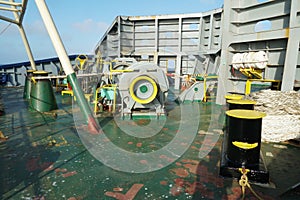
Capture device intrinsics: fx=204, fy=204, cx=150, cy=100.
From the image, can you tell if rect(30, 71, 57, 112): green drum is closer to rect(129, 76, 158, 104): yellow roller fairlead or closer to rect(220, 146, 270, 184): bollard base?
rect(129, 76, 158, 104): yellow roller fairlead

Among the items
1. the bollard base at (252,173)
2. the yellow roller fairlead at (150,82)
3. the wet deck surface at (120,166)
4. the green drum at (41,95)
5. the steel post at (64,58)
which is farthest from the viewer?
the green drum at (41,95)

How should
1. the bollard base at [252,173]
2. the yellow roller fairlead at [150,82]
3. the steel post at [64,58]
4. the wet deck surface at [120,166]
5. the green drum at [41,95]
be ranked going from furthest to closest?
1. the green drum at [41,95]
2. the yellow roller fairlead at [150,82]
3. the steel post at [64,58]
4. the bollard base at [252,173]
5. the wet deck surface at [120,166]

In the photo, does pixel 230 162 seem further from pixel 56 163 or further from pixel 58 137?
pixel 58 137

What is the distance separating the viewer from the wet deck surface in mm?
2523

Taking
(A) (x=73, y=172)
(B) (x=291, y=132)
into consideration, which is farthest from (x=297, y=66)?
(A) (x=73, y=172)

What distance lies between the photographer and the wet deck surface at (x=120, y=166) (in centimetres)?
252

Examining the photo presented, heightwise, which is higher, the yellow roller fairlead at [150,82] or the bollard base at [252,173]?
the yellow roller fairlead at [150,82]

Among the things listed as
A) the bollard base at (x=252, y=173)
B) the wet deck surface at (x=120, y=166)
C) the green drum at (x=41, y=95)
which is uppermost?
the green drum at (x=41, y=95)

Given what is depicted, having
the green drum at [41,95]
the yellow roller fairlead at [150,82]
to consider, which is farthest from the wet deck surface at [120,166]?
the green drum at [41,95]

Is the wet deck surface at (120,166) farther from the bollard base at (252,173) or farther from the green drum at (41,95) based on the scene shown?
the green drum at (41,95)

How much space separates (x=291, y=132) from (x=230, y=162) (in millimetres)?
2299

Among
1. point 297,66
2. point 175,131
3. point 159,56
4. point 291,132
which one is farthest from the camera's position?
point 159,56

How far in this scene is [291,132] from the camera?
4.30m

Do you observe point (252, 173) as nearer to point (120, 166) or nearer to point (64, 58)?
point (120, 166)
